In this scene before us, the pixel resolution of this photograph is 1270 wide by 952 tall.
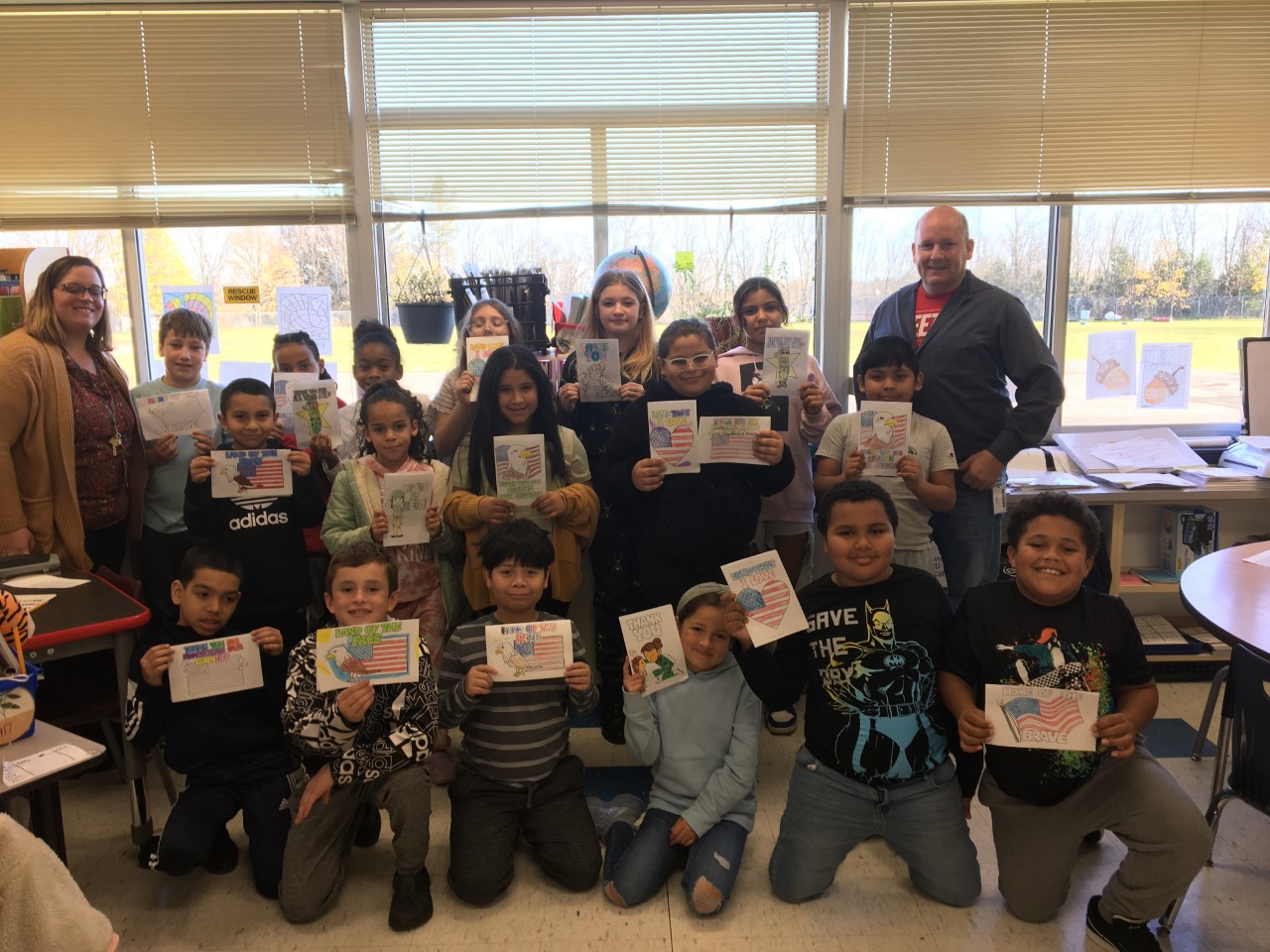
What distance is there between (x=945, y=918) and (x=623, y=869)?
0.80 meters

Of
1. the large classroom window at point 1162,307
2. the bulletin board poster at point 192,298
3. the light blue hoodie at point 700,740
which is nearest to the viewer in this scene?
the light blue hoodie at point 700,740

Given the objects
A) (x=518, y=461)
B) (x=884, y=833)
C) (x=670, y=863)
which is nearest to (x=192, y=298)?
(x=518, y=461)

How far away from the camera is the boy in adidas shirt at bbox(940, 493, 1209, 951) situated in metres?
2.03

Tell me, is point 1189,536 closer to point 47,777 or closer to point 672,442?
point 672,442

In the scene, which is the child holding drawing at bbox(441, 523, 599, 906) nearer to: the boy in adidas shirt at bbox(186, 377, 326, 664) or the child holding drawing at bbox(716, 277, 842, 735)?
the boy in adidas shirt at bbox(186, 377, 326, 664)

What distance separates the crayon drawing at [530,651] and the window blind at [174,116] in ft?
8.18

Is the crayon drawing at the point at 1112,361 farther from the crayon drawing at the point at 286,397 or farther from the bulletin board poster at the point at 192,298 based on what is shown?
the bulletin board poster at the point at 192,298

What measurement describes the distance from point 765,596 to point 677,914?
82 cm

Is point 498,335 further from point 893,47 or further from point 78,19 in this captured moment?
point 78,19

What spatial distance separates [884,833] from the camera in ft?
7.39

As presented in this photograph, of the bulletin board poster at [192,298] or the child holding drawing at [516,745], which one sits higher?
the bulletin board poster at [192,298]

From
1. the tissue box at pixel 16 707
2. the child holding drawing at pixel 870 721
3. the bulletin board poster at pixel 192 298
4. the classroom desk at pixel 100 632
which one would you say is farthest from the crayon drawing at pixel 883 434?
the bulletin board poster at pixel 192 298

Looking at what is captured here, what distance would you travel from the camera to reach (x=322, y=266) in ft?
13.2

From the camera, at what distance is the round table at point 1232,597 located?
77.7 inches
